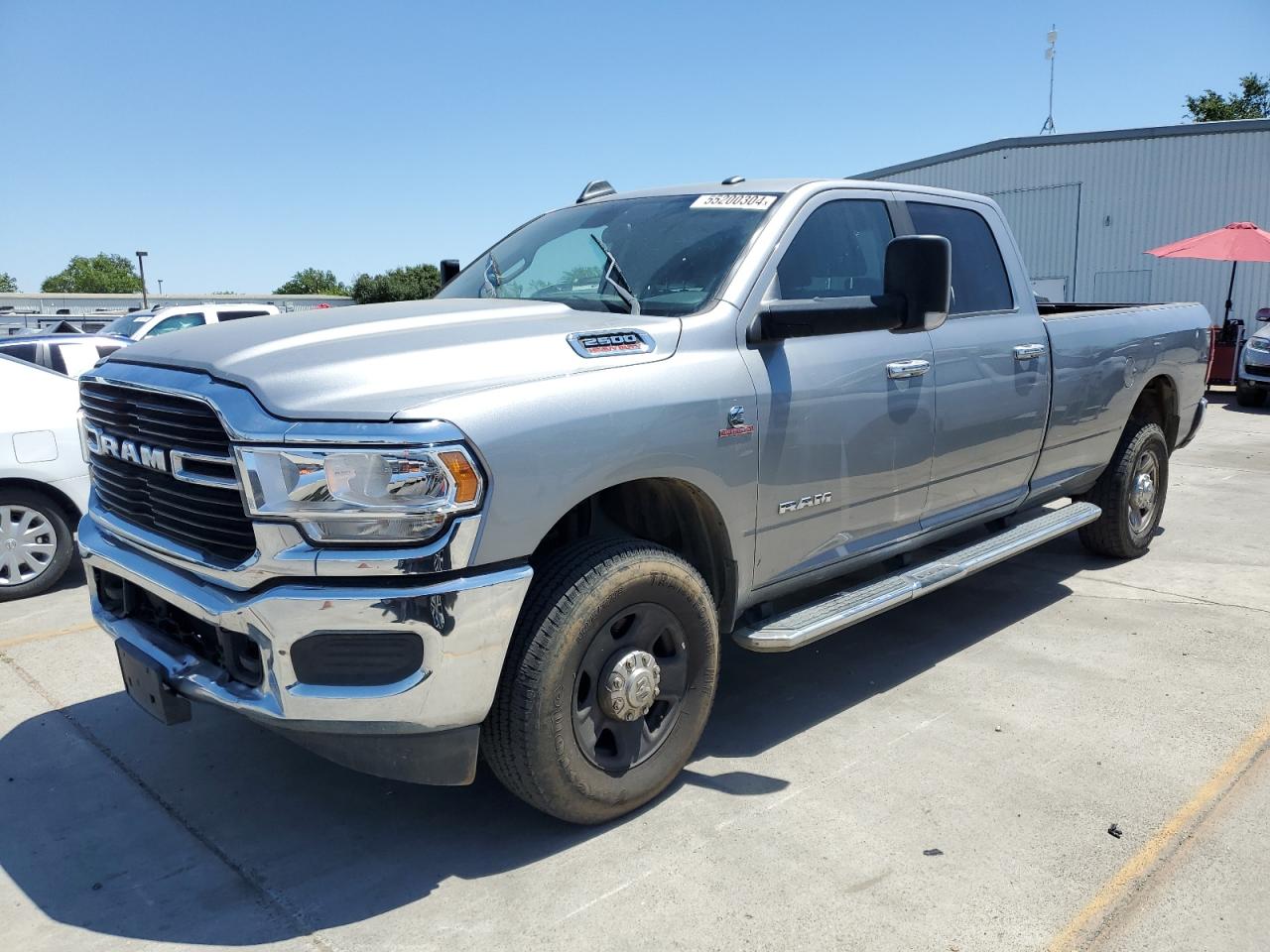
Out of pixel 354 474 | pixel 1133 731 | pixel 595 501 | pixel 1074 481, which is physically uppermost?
pixel 354 474

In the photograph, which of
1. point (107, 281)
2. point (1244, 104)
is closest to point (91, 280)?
point (107, 281)

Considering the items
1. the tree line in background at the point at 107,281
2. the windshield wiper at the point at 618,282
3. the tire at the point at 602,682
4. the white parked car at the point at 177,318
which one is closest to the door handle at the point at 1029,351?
the windshield wiper at the point at 618,282

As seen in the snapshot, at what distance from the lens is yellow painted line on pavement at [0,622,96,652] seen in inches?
193

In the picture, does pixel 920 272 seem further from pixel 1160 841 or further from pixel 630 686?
pixel 1160 841

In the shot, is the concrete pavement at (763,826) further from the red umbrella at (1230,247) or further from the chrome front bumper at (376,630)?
the red umbrella at (1230,247)

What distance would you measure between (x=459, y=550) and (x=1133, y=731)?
9.03 ft

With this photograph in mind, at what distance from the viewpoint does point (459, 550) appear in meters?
2.49

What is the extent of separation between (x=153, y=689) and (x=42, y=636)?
271 centimetres

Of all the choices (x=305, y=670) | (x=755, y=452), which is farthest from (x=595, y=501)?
(x=305, y=670)

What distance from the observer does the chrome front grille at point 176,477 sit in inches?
102

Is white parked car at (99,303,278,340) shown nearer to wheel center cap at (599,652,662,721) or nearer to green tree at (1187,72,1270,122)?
wheel center cap at (599,652,662,721)

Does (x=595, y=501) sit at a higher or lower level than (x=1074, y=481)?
higher

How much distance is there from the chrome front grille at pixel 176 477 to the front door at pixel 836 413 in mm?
1653

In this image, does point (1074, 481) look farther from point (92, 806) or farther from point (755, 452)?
point (92, 806)
